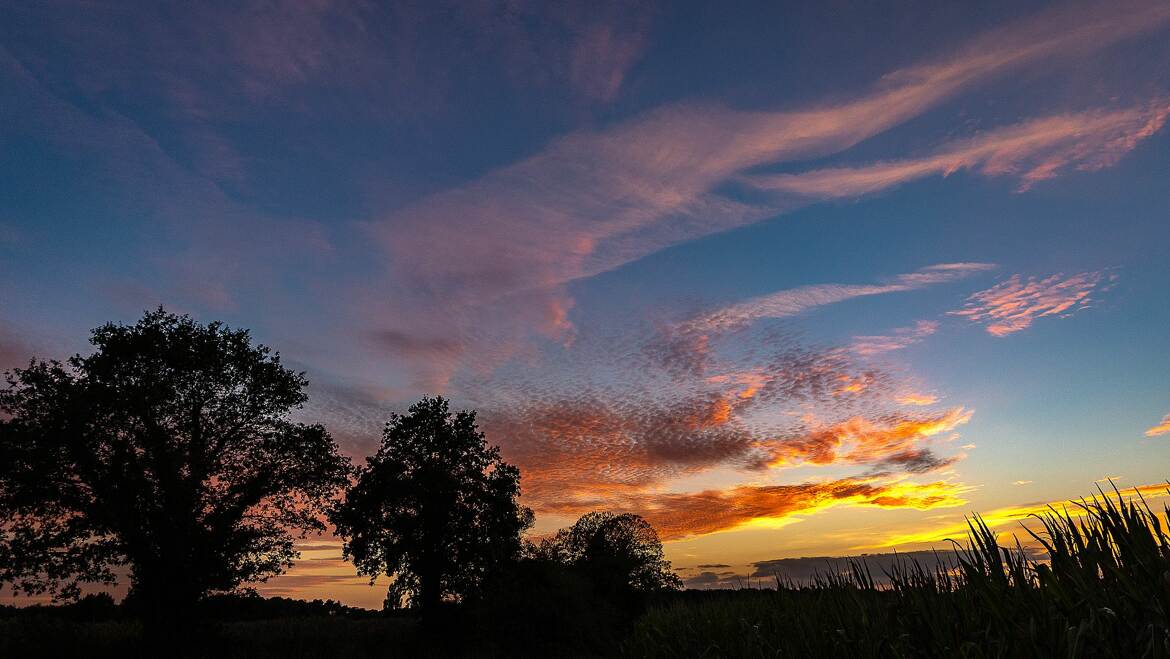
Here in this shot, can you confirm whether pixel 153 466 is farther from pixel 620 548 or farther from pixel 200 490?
pixel 620 548

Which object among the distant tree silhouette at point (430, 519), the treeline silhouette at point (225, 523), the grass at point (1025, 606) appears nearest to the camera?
the grass at point (1025, 606)

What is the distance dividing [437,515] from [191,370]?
14.8 metres

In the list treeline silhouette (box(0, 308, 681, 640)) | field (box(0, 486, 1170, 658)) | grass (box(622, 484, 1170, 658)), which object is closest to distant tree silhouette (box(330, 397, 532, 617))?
treeline silhouette (box(0, 308, 681, 640))

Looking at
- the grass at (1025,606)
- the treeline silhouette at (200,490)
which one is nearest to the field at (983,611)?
the grass at (1025,606)

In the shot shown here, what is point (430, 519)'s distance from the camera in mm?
37875

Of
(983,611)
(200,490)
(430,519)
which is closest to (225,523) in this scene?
(200,490)

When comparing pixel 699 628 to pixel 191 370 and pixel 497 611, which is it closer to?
pixel 497 611

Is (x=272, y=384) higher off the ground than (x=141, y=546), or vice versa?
(x=272, y=384)

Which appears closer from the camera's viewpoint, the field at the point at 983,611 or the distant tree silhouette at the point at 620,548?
the field at the point at 983,611

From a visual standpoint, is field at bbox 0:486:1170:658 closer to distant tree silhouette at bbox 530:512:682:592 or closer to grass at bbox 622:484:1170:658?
grass at bbox 622:484:1170:658

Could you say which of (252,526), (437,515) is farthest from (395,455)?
(252,526)

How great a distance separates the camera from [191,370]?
3027 cm

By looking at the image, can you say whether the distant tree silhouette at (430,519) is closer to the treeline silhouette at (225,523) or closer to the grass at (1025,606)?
the treeline silhouette at (225,523)

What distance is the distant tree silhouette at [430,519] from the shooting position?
37.6m
